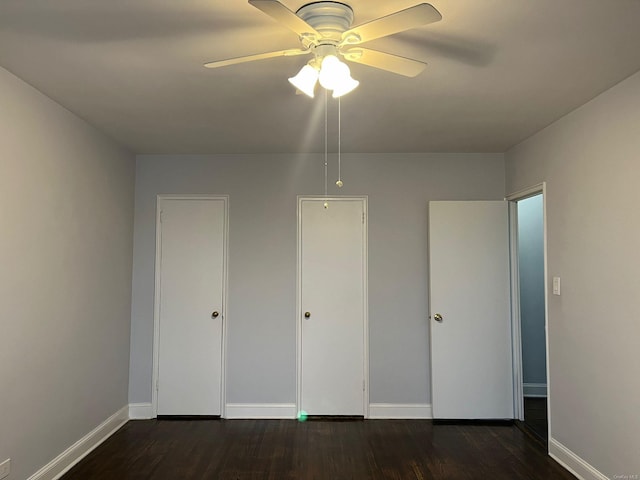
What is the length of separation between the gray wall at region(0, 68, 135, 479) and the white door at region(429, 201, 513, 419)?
2814mm

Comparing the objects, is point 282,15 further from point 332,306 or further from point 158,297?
point 158,297

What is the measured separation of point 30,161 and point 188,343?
2.10m

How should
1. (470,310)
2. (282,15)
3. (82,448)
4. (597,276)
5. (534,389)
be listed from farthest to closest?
(534,389), (470,310), (82,448), (597,276), (282,15)

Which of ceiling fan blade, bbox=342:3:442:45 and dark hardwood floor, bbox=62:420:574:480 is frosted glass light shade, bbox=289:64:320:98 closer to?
ceiling fan blade, bbox=342:3:442:45

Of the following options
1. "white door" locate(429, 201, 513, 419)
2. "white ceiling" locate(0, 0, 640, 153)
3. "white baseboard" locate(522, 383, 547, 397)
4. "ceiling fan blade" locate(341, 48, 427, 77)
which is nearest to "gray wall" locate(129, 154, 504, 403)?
"white door" locate(429, 201, 513, 419)

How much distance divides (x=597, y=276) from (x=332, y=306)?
7.08ft

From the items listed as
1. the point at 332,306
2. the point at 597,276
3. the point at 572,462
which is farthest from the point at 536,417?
the point at 332,306

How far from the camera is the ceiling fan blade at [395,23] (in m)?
1.44

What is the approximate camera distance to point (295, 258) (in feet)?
13.6

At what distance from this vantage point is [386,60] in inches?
72.7

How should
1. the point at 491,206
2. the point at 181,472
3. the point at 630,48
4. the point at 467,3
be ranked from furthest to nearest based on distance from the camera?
the point at 491,206, the point at 181,472, the point at 630,48, the point at 467,3

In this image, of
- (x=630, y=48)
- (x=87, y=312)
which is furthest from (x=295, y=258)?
(x=630, y=48)

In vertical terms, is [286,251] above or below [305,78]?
below

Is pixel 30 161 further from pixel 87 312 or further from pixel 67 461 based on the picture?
pixel 67 461
